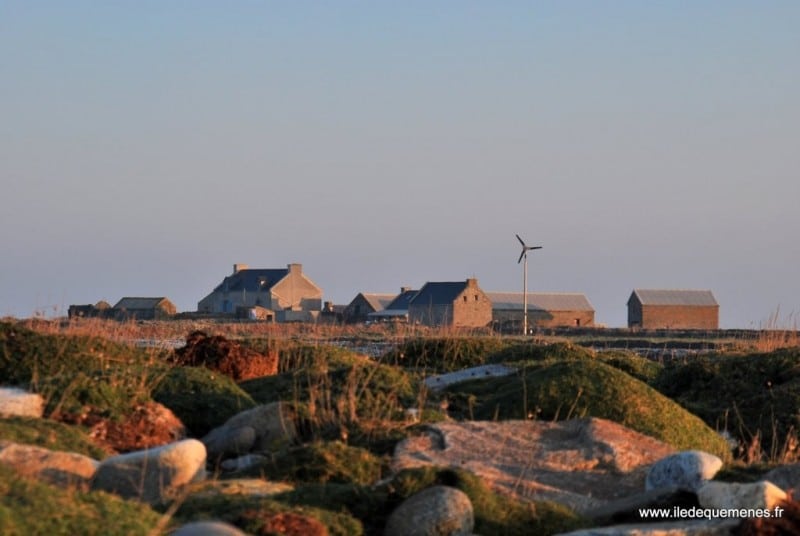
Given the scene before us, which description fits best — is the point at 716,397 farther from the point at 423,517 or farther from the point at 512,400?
the point at 423,517

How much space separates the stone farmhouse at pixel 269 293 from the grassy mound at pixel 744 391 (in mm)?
77272

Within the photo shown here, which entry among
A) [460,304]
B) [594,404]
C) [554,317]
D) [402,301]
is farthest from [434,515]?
[402,301]

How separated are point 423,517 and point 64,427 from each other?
4.03 metres

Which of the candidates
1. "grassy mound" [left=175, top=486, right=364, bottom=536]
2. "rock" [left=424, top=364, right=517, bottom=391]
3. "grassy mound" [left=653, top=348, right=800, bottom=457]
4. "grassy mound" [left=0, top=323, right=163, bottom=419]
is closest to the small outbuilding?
"rock" [left=424, top=364, right=517, bottom=391]

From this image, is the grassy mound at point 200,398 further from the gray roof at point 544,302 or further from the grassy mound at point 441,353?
the gray roof at point 544,302

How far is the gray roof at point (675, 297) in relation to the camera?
333 feet

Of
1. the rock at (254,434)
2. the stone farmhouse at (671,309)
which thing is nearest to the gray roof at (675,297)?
the stone farmhouse at (671,309)

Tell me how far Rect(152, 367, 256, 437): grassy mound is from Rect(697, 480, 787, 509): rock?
241 inches

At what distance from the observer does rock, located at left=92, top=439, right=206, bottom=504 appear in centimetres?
947

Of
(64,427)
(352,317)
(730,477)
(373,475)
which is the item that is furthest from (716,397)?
(352,317)

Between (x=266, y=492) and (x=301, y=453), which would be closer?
(x=266, y=492)

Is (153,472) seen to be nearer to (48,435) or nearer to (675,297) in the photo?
(48,435)

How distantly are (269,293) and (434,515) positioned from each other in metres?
91.7

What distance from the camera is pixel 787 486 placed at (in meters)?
10.8
